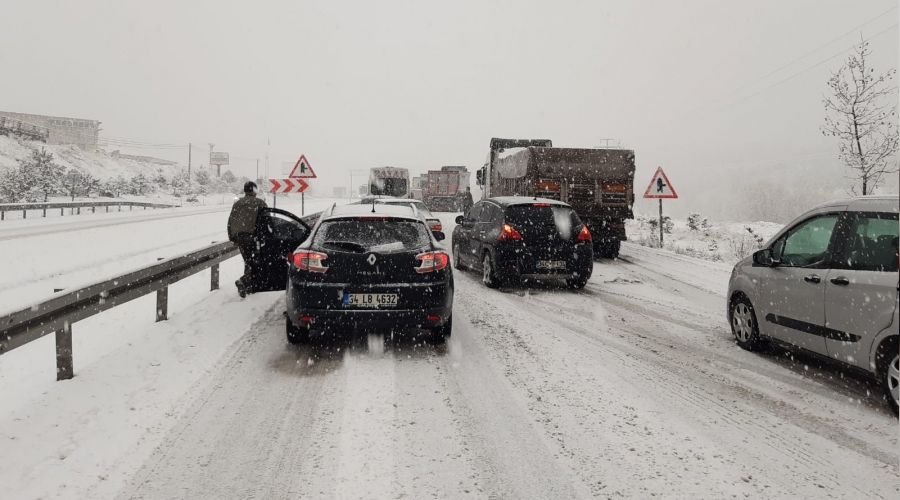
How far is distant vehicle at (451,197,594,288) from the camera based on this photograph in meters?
9.80

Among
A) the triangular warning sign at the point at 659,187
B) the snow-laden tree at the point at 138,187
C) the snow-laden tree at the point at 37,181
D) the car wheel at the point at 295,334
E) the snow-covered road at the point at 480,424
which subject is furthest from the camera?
the snow-laden tree at the point at 138,187

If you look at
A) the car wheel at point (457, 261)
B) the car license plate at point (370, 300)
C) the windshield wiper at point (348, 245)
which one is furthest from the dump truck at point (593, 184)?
the car license plate at point (370, 300)

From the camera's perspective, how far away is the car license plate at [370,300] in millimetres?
5812

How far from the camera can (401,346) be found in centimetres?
642

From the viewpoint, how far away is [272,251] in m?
7.80

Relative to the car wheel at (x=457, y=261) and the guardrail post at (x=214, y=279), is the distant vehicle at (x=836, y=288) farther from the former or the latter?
the guardrail post at (x=214, y=279)

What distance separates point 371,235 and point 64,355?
294cm

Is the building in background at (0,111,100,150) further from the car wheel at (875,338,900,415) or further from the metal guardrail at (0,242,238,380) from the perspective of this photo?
the car wheel at (875,338,900,415)

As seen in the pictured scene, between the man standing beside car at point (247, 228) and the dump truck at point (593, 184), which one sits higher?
the dump truck at point (593, 184)

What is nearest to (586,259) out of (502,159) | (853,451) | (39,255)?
(853,451)

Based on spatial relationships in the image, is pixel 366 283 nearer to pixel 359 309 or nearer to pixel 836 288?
pixel 359 309

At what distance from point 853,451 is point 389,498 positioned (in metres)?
2.96

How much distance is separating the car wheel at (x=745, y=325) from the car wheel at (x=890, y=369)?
5.55ft

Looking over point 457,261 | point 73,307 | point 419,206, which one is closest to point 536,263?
point 457,261
